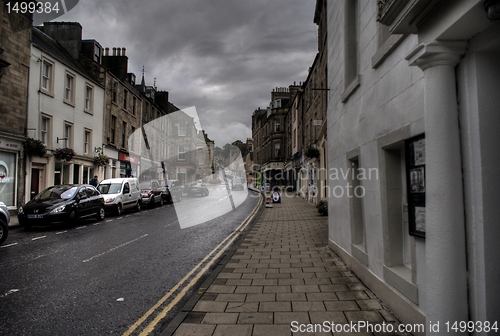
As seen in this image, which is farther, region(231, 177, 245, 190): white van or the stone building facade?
region(231, 177, 245, 190): white van

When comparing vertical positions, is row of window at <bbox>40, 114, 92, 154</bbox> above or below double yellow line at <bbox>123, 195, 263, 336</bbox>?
above

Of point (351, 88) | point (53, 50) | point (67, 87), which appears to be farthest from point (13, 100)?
point (351, 88)

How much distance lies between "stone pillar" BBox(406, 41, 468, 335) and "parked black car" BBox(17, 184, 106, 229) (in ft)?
41.3

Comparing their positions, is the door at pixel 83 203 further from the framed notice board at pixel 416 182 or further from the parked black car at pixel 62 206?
the framed notice board at pixel 416 182

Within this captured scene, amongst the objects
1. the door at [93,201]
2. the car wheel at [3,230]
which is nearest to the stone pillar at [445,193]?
the car wheel at [3,230]

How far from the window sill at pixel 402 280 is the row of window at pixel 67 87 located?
20526 mm

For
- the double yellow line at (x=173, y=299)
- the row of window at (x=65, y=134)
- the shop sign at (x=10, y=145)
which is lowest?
the double yellow line at (x=173, y=299)

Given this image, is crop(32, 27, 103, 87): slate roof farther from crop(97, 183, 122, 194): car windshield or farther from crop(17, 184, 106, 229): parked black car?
crop(17, 184, 106, 229): parked black car

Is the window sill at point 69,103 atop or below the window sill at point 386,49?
atop

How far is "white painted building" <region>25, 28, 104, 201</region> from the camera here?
18.5m

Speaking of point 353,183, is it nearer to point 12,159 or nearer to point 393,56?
point 393,56

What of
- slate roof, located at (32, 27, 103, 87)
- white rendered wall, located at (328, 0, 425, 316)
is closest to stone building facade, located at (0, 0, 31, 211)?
slate roof, located at (32, 27, 103, 87)

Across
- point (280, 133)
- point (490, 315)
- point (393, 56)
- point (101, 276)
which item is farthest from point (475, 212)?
point (280, 133)

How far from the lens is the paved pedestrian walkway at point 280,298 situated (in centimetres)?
399
